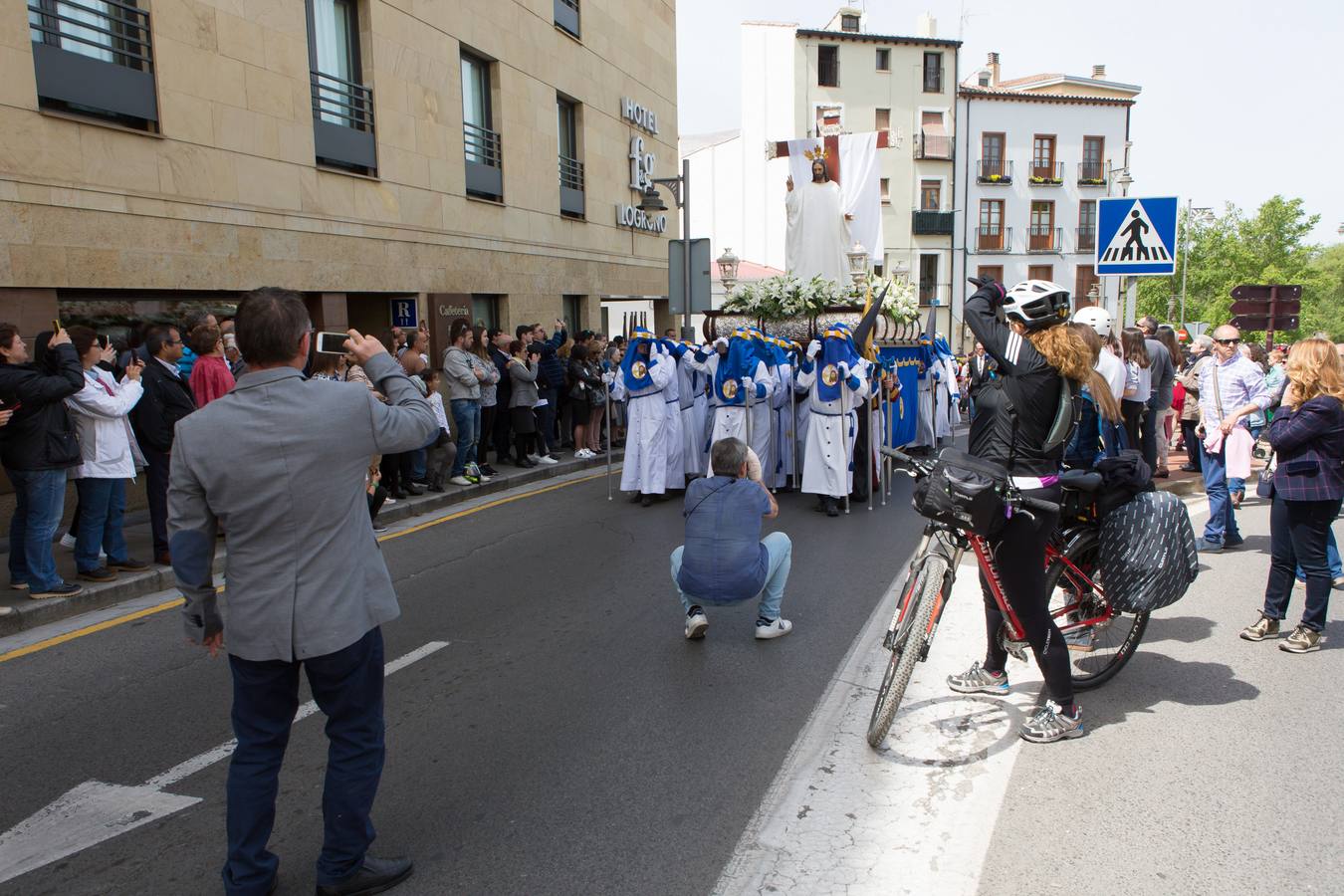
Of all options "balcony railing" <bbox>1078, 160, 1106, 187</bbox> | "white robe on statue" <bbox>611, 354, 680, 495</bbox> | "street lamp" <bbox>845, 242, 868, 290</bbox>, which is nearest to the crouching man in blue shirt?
"white robe on statue" <bbox>611, 354, 680, 495</bbox>

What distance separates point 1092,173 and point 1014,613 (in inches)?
1865

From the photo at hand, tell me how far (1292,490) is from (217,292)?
1076 centimetres

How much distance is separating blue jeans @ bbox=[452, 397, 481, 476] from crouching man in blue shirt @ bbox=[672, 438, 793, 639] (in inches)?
245

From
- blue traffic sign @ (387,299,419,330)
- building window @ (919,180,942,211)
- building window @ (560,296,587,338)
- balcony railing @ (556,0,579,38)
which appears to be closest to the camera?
blue traffic sign @ (387,299,419,330)

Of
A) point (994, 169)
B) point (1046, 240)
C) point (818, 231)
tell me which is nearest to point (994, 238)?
point (1046, 240)

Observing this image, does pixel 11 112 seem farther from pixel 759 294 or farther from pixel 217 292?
pixel 759 294

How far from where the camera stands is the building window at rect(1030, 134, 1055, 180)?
44.6 meters

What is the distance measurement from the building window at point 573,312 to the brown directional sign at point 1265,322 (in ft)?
39.8

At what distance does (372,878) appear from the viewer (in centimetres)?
306

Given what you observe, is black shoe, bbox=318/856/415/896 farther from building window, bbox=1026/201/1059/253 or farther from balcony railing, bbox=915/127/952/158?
building window, bbox=1026/201/1059/253

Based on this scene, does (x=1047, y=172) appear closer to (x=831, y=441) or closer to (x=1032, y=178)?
(x=1032, y=178)

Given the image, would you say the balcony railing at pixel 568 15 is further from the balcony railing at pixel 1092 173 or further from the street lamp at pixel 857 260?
the balcony railing at pixel 1092 173

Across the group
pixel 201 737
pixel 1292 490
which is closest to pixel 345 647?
pixel 201 737

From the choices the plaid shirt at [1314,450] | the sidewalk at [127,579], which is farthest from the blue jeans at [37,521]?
the plaid shirt at [1314,450]
